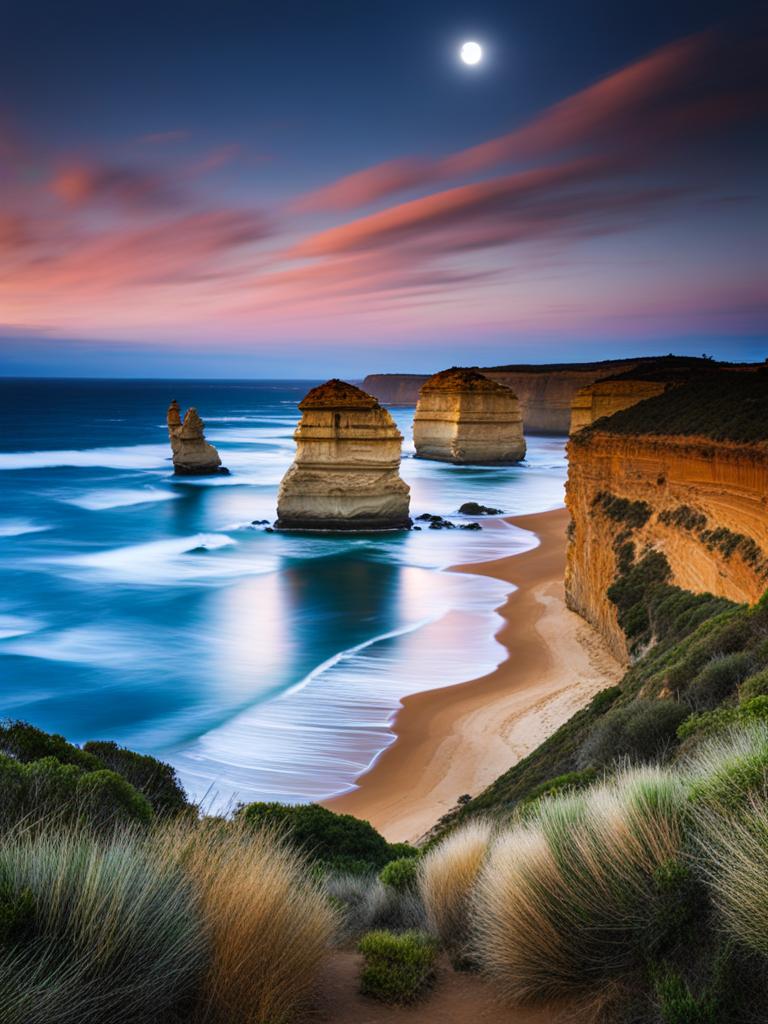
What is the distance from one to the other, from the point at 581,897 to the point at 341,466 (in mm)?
39421

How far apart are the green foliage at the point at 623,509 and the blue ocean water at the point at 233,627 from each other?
5.20 metres

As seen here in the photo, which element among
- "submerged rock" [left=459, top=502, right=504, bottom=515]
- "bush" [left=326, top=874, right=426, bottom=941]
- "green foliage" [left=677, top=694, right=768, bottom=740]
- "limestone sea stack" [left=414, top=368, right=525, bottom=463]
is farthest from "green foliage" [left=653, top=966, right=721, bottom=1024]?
"limestone sea stack" [left=414, top=368, right=525, bottom=463]

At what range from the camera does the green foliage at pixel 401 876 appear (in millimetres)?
6957

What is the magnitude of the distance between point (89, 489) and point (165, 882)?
67.1 m

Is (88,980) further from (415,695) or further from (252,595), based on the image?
(252,595)

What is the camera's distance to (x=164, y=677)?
23391 mm

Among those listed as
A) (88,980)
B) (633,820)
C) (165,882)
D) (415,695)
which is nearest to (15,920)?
(88,980)

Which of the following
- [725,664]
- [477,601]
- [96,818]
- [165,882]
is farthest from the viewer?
[477,601]

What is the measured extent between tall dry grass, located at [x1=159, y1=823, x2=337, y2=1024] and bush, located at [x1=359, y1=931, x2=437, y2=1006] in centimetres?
28

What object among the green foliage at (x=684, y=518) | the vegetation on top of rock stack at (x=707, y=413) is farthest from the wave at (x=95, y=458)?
the green foliage at (x=684, y=518)

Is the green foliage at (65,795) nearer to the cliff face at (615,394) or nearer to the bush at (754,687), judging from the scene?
the bush at (754,687)

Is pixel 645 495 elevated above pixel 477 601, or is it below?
above

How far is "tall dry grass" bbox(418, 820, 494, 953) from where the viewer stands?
5637mm

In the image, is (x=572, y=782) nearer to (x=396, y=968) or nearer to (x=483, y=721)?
(x=396, y=968)
